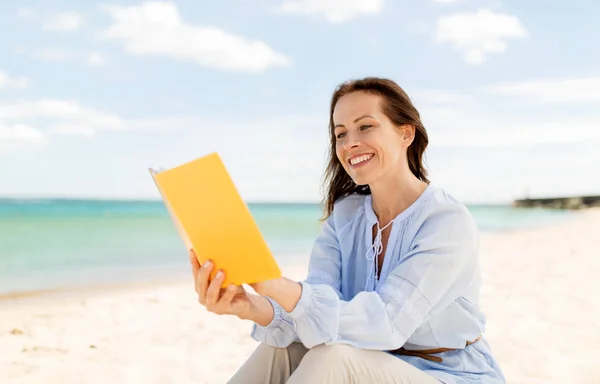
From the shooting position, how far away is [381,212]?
2.30m

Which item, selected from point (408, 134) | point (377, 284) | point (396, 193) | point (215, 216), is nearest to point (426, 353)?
point (377, 284)

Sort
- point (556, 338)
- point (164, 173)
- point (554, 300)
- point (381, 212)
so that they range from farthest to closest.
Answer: point (554, 300) < point (556, 338) < point (381, 212) < point (164, 173)

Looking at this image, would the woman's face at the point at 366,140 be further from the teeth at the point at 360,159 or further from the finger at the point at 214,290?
the finger at the point at 214,290

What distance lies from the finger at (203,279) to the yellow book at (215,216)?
23mm

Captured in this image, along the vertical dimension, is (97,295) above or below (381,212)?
below

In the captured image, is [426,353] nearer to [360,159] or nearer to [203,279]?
[360,159]

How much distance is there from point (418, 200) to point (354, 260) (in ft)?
1.16

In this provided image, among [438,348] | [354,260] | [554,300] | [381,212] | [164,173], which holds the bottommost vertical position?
[554,300]

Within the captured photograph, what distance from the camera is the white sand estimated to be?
11.3 feet

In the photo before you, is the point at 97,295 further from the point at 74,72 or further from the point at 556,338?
the point at 74,72

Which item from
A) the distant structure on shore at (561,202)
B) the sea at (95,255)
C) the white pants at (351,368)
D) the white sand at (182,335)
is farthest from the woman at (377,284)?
the distant structure on shore at (561,202)

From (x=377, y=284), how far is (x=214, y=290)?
702 millimetres

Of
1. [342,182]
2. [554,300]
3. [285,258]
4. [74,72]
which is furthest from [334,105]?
[74,72]

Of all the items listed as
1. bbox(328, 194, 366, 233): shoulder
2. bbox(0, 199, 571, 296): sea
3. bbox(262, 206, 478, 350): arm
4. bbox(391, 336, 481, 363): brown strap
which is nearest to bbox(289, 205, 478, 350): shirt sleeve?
bbox(262, 206, 478, 350): arm
